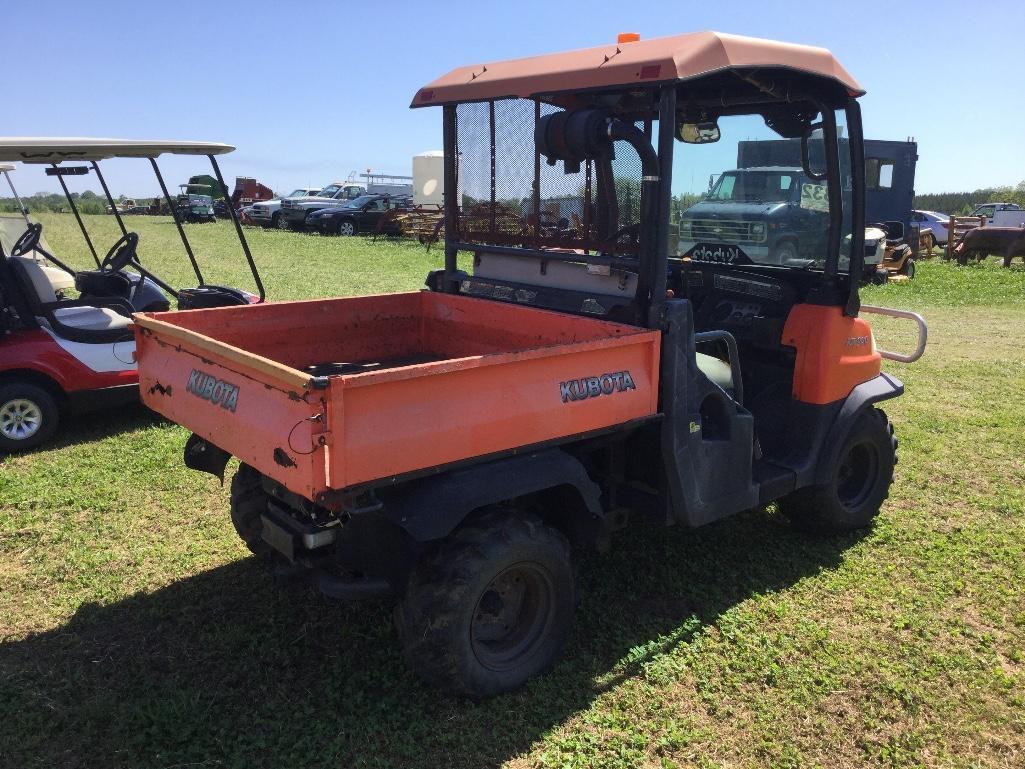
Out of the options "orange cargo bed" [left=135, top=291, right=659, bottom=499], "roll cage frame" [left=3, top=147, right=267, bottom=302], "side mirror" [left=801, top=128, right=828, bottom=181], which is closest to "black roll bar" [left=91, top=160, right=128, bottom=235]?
"roll cage frame" [left=3, top=147, right=267, bottom=302]

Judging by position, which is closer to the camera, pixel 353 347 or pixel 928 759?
pixel 928 759

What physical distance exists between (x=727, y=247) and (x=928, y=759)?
110 inches

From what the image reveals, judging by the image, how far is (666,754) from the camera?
297 centimetres

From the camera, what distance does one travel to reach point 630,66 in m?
3.25

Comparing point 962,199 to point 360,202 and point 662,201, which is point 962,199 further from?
point 662,201

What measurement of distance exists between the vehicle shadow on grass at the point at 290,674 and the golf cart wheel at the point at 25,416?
2.60 metres

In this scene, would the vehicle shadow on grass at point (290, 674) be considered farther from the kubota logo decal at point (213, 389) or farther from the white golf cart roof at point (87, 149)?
the white golf cart roof at point (87, 149)

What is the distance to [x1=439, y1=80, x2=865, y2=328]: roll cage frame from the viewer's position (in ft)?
11.1

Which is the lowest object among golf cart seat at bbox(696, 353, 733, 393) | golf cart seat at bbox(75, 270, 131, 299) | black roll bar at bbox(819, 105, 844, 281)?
golf cart seat at bbox(696, 353, 733, 393)

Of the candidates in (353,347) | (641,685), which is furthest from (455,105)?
(641,685)

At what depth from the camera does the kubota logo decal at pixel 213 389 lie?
3117 millimetres

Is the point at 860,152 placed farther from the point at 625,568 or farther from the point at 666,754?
the point at 666,754

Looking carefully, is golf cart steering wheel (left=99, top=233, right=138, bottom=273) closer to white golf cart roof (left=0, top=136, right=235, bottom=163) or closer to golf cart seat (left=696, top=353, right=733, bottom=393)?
white golf cart roof (left=0, top=136, right=235, bottom=163)

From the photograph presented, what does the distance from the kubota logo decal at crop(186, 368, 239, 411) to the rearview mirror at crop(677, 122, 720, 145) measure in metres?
2.81
